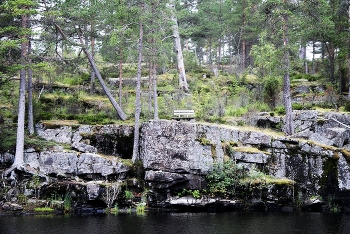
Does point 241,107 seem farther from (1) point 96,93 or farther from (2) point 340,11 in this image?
(1) point 96,93

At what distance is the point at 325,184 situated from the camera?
17250 millimetres

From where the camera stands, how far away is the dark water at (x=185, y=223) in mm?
12271

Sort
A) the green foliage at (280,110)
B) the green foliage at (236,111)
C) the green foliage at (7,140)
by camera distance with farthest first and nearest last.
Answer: the green foliage at (236,111) → the green foliage at (280,110) → the green foliage at (7,140)

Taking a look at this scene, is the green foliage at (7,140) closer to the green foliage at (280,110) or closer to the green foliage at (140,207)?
the green foliage at (140,207)

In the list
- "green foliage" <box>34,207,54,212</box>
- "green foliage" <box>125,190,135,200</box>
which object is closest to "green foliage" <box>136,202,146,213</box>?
"green foliage" <box>125,190,135,200</box>

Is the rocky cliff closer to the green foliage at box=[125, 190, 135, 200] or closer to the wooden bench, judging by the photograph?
the green foliage at box=[125, 190, 135, 200]

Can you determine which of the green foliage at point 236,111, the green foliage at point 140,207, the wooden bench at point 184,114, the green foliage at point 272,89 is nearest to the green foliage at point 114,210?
the green foliage at point 140,207

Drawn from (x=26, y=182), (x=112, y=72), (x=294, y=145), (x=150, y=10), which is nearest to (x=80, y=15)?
(x=150, y=10)

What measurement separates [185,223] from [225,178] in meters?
4.27

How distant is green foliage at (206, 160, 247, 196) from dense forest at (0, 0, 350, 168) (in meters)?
4.48

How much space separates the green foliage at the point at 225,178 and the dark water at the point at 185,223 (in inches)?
61.8

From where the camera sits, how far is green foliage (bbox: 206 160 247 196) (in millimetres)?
17034

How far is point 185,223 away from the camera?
13.6 metres

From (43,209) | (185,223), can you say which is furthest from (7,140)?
(185,223)
